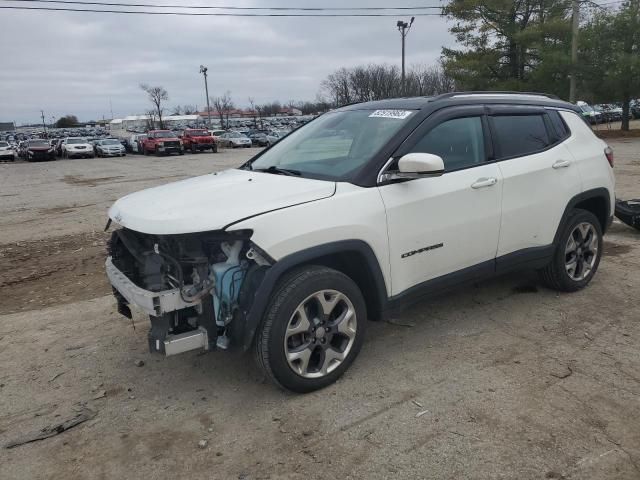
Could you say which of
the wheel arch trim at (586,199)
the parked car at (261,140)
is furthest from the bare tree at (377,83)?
the wheel arch trim at (586,199)

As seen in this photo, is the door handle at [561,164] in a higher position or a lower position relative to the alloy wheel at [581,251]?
higher

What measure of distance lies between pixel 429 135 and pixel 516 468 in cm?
222

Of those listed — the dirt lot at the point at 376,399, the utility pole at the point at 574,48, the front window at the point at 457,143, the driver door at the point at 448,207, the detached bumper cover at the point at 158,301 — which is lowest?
the dirt lot at the point at 376,399

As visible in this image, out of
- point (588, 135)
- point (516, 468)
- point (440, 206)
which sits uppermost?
point (588, 135)

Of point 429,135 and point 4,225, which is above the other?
point 429,135

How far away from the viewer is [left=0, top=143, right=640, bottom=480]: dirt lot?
273cm

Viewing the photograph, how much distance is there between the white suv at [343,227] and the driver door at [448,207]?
0.01 metres

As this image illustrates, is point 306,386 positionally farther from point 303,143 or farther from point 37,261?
point 37,261

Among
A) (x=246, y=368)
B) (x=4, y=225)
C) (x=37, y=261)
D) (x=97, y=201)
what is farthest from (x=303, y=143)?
(x=97, y=201)

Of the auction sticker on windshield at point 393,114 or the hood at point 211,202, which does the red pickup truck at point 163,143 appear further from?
the auction sticker on windshield at point 393,114

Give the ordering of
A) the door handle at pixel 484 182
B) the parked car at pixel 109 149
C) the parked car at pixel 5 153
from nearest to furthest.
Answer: the door handle at pixel 484 182
the parked car at pixel 5 153
the parked car at pixel 109 149

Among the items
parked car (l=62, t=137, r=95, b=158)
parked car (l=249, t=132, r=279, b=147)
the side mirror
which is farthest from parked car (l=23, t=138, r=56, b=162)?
the side mirror

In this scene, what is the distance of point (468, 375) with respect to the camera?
3.52 meters

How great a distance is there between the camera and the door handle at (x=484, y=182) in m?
3.90
